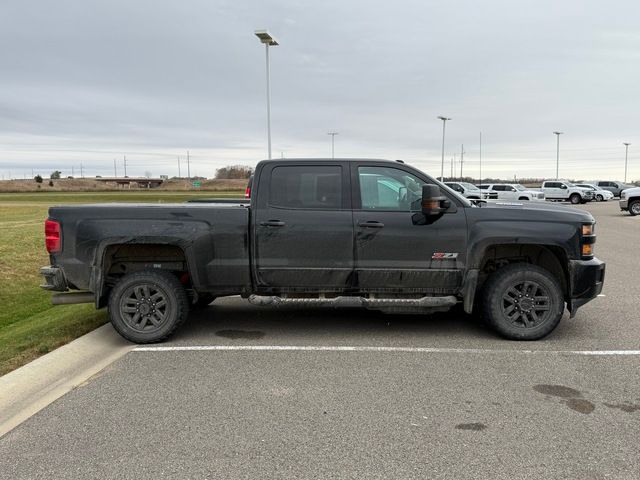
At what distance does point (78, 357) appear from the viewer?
17.0 feet

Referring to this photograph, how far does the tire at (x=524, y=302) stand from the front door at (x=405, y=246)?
442 mm

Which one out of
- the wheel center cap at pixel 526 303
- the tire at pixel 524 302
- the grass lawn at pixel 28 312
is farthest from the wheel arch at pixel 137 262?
the wheel center cap at pixel 526 303

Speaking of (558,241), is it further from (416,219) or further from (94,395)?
(94,395)

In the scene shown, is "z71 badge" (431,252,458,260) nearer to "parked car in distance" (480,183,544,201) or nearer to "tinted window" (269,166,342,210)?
"tinted window" (269,166,342,210)

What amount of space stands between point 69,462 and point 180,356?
1.97 metres

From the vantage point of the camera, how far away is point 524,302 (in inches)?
218

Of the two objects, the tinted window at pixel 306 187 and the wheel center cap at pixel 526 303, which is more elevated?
the tinted window at pixel 306 187

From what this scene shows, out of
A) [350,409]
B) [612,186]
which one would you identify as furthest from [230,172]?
[350,409]

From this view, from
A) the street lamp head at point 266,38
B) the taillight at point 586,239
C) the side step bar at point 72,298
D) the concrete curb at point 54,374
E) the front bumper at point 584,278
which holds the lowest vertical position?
the concrete curb at point 54,374

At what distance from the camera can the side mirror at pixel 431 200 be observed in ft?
17.0

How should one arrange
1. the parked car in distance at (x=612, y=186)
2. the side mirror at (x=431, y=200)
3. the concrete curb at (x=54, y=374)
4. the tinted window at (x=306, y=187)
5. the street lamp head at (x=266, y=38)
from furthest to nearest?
the parked car in distance at (x=612, y=186), the street lamp head at (x=266, y=38), the tinted window at (x=306, y=187), the side mirror at (x=431, y=200), the concrete curb at (x=54, y=374)

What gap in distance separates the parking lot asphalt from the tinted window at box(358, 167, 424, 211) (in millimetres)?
1460

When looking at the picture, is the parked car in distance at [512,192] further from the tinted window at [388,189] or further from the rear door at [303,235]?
the rear door at [303,235]

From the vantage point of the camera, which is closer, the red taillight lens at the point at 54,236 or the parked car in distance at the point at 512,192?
the red taillight lens at the point at 54,236
